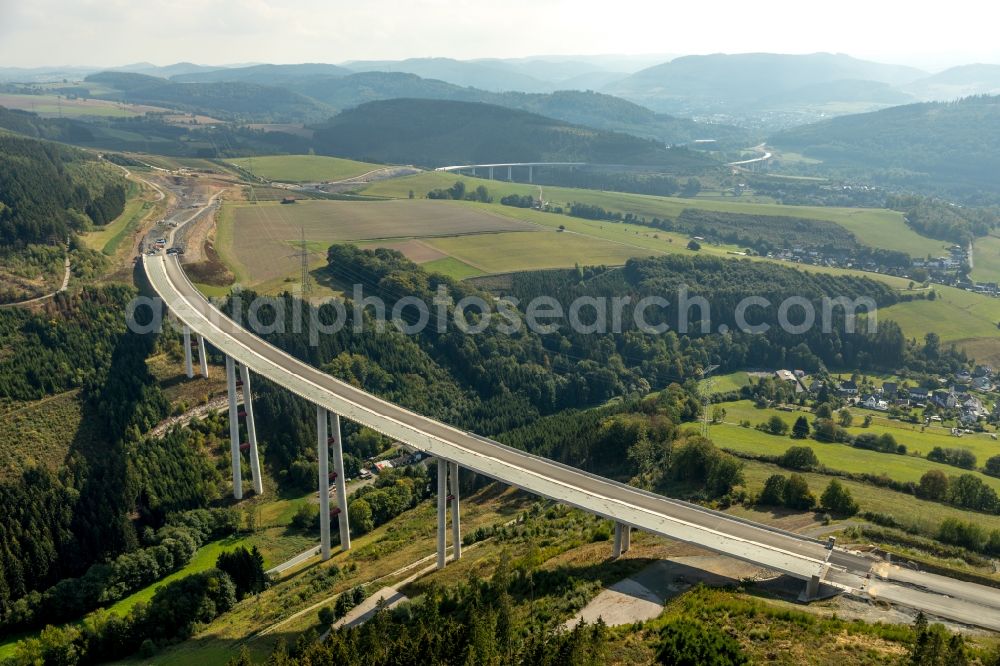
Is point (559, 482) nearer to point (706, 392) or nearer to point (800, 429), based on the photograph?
point (800, 429)

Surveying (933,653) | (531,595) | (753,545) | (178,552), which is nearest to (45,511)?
(178,552)

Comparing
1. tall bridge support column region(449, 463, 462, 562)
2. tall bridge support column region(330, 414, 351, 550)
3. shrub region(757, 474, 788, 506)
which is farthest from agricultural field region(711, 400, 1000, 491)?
tall bridge support column region(330, 414, 351, 550)

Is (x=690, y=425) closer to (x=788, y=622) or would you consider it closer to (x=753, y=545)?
(x=753, y=545)

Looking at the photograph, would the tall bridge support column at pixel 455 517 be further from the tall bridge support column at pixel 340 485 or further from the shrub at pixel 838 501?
the shrub at pixel 838 501

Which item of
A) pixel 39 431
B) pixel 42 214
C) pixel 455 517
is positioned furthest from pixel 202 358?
pixel 455 517

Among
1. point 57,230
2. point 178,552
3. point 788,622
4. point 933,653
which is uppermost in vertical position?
point 57,230
